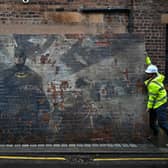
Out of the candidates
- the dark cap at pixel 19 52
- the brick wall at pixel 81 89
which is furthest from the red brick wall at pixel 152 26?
the dark cap at pixel 19 52

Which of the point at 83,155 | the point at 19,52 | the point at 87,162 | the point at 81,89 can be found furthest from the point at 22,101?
the point at 87,162

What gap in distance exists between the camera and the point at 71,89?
8734 millimetres

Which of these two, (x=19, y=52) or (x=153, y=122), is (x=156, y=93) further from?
(x=19, y=52)

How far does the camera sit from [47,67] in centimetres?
866

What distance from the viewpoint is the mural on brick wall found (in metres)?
8.64

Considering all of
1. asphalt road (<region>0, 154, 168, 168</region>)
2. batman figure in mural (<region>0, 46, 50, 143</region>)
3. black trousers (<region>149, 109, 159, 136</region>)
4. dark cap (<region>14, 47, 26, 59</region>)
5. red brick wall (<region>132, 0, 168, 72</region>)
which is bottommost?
asphalt road (<region>0, 154, 168, 168</region>)

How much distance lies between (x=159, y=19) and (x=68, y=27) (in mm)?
2494

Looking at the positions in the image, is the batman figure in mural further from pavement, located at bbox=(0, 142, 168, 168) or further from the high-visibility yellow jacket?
the high-visibility yellow jacket

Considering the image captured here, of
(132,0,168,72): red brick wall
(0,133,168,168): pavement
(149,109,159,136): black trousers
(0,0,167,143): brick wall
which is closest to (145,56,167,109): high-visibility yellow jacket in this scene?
(149,109,159,136): black trousers

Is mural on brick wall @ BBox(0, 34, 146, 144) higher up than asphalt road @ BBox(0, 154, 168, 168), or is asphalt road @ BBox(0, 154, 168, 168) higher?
mural on brick wall @ BBox(0, 34, 146, 144)

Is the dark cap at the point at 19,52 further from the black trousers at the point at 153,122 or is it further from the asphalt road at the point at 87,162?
the black trousers at the point at 153,122

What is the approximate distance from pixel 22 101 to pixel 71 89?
46.4 inches

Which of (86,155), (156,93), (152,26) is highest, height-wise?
(152,26)

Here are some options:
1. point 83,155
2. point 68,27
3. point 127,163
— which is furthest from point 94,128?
point 68,27
